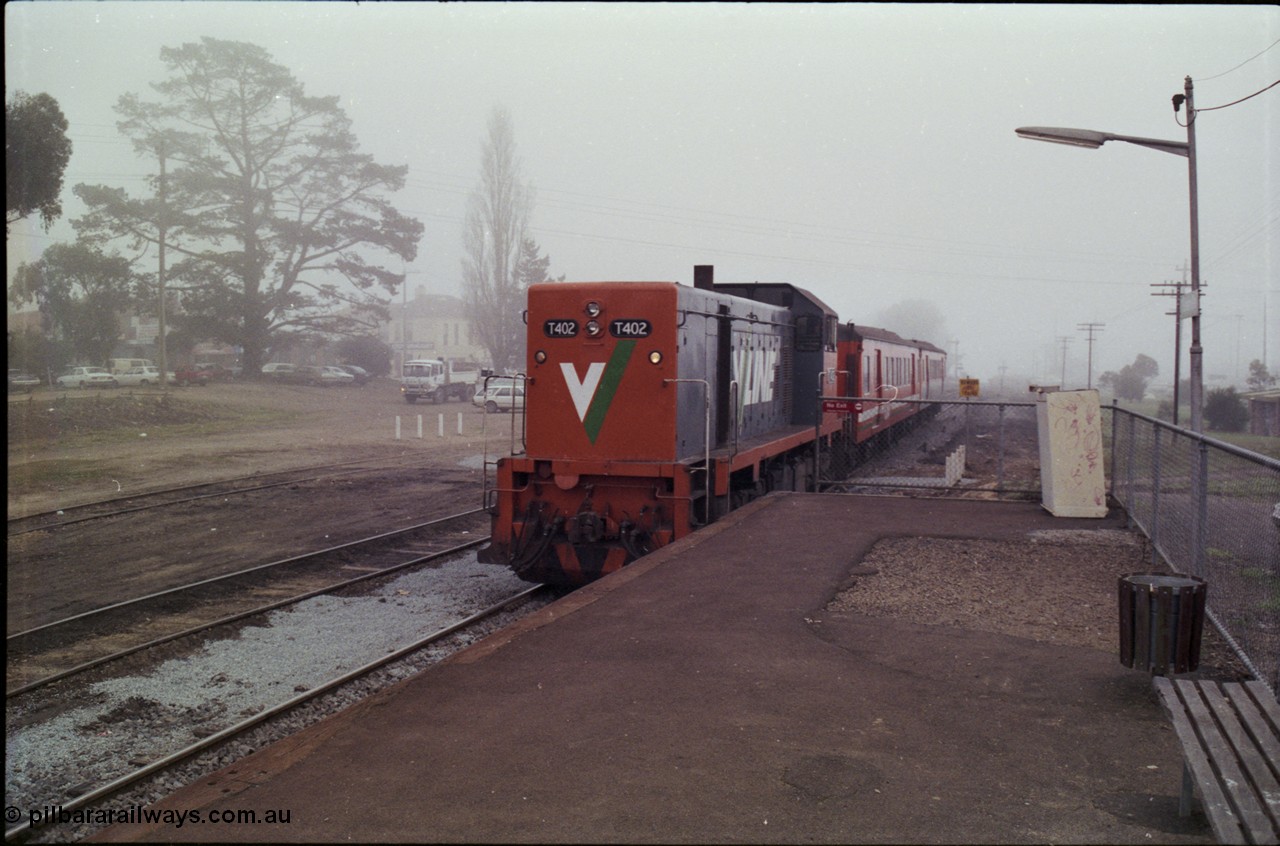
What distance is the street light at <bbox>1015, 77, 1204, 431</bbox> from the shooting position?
1339 cm

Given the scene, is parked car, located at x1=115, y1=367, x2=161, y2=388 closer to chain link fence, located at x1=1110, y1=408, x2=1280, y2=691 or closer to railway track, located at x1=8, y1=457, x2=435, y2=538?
railway track, located at x1=8, y1=457, x2=435, y2=538

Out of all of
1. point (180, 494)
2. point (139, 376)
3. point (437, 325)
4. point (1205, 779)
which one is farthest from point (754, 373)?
point (437, 325)

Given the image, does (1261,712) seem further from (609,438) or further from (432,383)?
(432,383)

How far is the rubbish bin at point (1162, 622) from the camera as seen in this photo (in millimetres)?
5188

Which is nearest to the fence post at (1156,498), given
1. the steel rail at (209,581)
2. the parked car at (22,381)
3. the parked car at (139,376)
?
the steel rail at (209,581)

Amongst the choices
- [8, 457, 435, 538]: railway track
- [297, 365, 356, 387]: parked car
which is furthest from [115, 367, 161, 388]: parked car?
[8, 457, 435, 538]: railway track

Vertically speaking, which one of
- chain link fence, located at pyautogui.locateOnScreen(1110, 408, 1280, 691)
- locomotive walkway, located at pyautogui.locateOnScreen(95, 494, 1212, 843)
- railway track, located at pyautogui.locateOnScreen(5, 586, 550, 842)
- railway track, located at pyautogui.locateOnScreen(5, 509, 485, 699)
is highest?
chain link fence, located at pyautogui.locateOnScreen(1110, 408, 1280, 691)

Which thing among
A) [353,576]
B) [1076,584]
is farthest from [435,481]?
[1076,584]

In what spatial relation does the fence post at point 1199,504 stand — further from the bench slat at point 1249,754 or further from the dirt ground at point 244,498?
the bench slat at point 1249,754

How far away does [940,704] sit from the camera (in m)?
5.18

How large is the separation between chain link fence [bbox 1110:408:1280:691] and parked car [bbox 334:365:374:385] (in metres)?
39.4

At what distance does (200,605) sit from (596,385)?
460 cm

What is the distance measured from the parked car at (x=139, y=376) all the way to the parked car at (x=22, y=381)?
12.6ft

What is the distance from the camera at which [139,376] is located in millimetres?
29406
